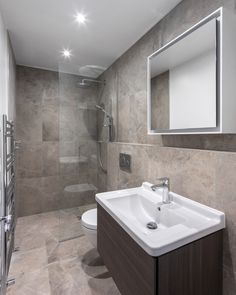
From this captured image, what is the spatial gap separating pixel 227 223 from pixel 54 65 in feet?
9.28

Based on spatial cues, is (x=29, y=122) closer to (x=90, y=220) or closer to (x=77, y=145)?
(x=77, y=145)

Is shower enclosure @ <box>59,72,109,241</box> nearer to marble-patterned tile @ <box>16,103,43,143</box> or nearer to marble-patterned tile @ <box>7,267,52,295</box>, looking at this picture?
marble-patterned tile @ <box>16,103,43,143</box>

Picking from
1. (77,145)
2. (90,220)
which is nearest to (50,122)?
(77,145)

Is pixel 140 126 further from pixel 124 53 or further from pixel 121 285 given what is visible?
pixel 121 285

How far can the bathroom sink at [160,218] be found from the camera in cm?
83

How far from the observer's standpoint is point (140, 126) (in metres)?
1.89

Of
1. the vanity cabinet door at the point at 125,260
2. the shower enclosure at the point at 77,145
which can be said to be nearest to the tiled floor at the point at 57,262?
the shower enclosure at the point at 77,145

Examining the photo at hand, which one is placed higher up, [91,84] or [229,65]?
[91,84]

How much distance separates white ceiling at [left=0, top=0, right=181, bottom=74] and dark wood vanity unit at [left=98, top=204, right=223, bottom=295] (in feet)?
5.51

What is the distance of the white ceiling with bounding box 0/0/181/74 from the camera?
1425mm

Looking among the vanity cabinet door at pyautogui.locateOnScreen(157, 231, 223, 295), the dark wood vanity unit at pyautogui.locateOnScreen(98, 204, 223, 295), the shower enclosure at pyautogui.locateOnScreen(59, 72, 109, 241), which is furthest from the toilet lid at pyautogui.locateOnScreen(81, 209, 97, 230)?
the vanity cabinet door at pyautogui.locateOnScreen(157, 231, 223, 295)

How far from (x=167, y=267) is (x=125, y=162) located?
4.46 ft

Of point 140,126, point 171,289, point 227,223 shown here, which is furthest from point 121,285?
point 140,126

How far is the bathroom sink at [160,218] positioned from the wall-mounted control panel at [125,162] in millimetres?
424
